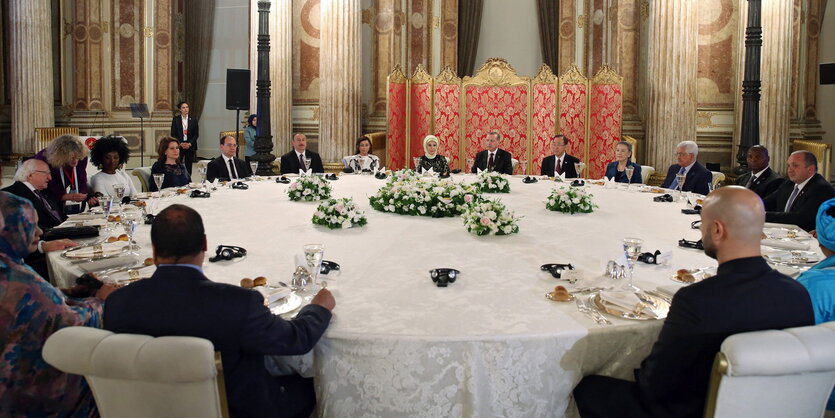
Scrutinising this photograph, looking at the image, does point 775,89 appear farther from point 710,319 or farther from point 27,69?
point 27,69

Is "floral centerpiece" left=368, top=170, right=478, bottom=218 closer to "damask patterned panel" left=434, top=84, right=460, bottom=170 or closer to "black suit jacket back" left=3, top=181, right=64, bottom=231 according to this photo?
"black suit jacket back" left=3, top=181, right=64, bottom=231

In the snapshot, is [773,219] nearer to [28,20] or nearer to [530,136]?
[530,136]

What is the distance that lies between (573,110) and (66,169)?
630 centimetres

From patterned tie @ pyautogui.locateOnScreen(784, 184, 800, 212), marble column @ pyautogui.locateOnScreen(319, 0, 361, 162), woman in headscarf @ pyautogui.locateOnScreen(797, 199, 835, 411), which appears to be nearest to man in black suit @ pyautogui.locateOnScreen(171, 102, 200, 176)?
marble column @ pyautogui.locateOnScreen(319, 0, 361, 162)

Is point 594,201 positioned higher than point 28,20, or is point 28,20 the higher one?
point 28,20

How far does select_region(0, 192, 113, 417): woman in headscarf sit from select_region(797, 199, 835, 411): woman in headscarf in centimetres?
230

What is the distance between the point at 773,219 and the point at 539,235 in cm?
186

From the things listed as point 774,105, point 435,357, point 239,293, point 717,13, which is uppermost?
point 717,13

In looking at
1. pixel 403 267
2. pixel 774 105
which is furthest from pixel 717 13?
pixel 403 267

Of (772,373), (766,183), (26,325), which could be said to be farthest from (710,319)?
(766,183)

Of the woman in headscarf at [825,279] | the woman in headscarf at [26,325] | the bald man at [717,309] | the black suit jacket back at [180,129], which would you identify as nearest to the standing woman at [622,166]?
the woman in headscarf at [825,279]

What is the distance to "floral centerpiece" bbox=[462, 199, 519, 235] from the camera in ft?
13.0

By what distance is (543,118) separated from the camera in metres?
9.79

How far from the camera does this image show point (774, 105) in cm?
980
